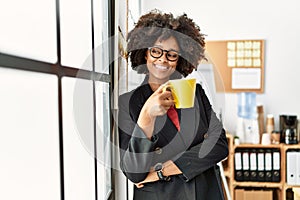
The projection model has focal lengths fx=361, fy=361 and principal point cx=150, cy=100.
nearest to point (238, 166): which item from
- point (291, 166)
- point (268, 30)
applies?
point (291, 166)

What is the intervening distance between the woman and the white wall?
93.0 inches

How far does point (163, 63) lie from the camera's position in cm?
101

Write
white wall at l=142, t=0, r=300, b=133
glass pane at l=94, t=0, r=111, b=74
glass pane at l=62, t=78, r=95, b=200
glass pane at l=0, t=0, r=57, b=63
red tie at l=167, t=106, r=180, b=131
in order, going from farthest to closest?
white wall at l=142, t=0, r=300, b=133
glass pane at l=94, t=0, r=111, b=74
red tie at l=167, t=106, r=180, b=131
glass pane at l=62, t=78, r=95, b=200
glass pane at l=0, t=0, r=57, b=63

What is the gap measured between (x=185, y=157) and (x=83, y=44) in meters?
0.49

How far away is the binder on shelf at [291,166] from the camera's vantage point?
3123mm

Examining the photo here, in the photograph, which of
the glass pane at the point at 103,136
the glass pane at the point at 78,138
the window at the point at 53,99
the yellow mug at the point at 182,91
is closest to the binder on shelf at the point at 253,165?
the glass pane at the point at 103,136

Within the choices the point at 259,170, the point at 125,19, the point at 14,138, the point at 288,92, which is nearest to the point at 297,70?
the point at 288,92

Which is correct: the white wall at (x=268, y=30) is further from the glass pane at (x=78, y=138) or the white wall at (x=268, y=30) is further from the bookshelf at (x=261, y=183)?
the glass pane at (x=78, y=138)

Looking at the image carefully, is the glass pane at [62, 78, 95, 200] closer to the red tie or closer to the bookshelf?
the red tie

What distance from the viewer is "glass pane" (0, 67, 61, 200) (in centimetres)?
62

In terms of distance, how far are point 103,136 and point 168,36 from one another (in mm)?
534

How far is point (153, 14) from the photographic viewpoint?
3.62 feet

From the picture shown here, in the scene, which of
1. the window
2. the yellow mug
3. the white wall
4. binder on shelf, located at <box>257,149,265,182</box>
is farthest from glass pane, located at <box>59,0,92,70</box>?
binder on shelf, located at <box>257,149,265,182</box>

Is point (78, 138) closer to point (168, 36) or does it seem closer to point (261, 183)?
point (168, 36)
